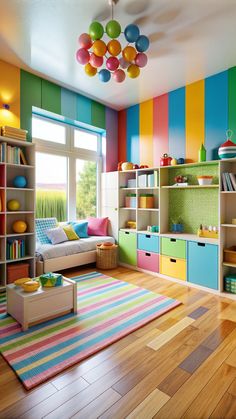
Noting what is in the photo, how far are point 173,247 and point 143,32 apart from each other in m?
2.61

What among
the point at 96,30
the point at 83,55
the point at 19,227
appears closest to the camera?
the point at 96,30

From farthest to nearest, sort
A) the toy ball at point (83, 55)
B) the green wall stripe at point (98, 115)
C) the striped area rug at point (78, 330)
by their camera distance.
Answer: the green wall stripe at point (98, 115)
the toy ball at point (83, 55)
the striped area rug at point (78, 330)

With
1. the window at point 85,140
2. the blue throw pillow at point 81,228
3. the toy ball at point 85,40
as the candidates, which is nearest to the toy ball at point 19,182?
the blue throw pillow at point 81,228

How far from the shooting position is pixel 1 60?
3113 millimetres

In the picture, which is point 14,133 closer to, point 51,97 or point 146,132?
point 51,97

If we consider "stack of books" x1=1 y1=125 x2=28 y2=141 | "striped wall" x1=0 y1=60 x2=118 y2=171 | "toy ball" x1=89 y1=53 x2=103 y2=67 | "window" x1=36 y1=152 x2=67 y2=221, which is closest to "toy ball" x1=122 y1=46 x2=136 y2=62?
"toy ball" x1=89 y1=53 x2=103 y2=67

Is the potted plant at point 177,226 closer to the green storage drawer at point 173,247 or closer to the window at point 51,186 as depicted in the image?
the green storage drawer at point 173,247

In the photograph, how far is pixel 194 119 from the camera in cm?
350

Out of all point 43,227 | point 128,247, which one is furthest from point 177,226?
point 43,227

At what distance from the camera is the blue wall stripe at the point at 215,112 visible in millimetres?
3182

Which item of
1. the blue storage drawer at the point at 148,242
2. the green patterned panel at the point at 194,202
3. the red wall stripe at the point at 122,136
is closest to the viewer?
the green patterned panel at the point at 194,202

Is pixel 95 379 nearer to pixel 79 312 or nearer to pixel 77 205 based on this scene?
pixel 79 312

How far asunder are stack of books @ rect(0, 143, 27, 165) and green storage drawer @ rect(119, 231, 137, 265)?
2.00 m

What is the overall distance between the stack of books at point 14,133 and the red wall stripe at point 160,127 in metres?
2.10
